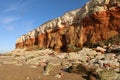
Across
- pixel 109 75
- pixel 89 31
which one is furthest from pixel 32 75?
pixel 89 31

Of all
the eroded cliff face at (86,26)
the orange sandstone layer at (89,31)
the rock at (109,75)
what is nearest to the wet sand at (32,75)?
the rock at (109,75)

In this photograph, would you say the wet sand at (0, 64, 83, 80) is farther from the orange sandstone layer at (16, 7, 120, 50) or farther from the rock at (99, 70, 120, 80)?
the orange sandstone layer at (16, 7, 120, 50)

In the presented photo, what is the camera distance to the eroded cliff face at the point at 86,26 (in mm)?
36719

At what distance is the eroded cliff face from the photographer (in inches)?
1446

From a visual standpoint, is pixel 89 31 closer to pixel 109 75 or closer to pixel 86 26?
pixel 86 26

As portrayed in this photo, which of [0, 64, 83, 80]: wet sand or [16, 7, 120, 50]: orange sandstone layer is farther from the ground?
[16, 7, 120, 50]: orange sandstone layer

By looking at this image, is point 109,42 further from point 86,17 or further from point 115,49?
point 86,17

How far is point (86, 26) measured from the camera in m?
Answer: 41.2

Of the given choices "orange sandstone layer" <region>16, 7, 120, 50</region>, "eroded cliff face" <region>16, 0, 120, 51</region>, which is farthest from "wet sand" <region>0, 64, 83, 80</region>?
"eroded cliff face" <region>16, 0, 120, 51</region>

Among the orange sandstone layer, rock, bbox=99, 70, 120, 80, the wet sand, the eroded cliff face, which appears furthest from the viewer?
the eroded cliff face

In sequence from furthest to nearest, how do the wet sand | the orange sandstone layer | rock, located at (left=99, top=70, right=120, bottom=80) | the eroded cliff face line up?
the eroded cliff face < the orange sandstone layer < the wet sand < rock, located at (left=99, top=70, right=120, bottom=80)

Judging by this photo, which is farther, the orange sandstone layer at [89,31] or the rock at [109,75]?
the orange sandstone layer at [89,31]

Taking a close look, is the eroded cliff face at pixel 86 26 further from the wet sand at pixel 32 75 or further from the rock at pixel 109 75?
the rock at pixel 109 75

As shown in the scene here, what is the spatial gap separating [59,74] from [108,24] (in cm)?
1822
